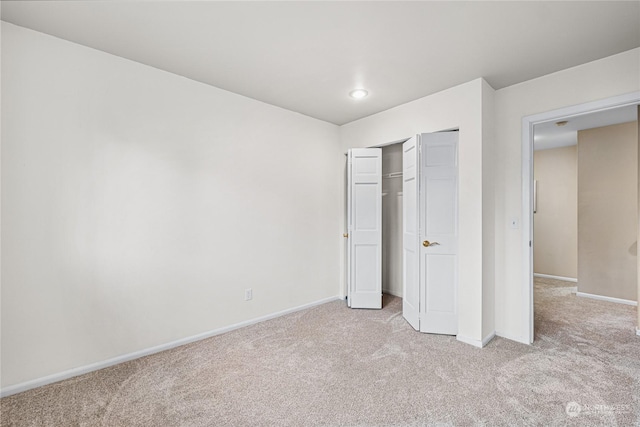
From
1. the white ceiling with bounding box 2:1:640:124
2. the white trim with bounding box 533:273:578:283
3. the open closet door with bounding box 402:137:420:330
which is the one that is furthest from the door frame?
the white trim with bounding box 533:273:578:283

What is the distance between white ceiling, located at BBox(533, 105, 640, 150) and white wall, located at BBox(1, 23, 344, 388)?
350cm

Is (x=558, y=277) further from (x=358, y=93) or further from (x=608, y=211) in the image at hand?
(x=358, y=93)

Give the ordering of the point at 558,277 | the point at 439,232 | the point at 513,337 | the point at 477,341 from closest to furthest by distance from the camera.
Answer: the point at 477,341
the point at 513,337
the point at 439,232
the point at 558,277

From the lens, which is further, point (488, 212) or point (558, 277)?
point (558, 277)

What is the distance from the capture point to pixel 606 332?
3.06m

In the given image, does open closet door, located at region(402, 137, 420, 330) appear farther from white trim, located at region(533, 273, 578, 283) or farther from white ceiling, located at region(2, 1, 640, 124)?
white trim, located at region(533, 273, 578, 283)

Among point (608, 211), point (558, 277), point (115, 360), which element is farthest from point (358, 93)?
point (558, 277)

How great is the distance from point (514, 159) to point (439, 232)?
3.26 ft

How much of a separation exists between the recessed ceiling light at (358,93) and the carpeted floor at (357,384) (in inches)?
98.2

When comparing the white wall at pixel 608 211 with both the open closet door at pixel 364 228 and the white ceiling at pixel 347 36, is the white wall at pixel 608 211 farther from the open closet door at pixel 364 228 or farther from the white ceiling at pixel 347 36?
the open closet door at pixel 364 228

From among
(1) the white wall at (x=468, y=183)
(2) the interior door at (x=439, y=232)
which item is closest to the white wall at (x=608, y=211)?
(1) the white wall at (x=468, y=183)

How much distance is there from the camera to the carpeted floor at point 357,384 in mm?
1817

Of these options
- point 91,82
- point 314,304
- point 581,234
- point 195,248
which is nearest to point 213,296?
point 195,248

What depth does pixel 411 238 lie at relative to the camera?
3326 mm
